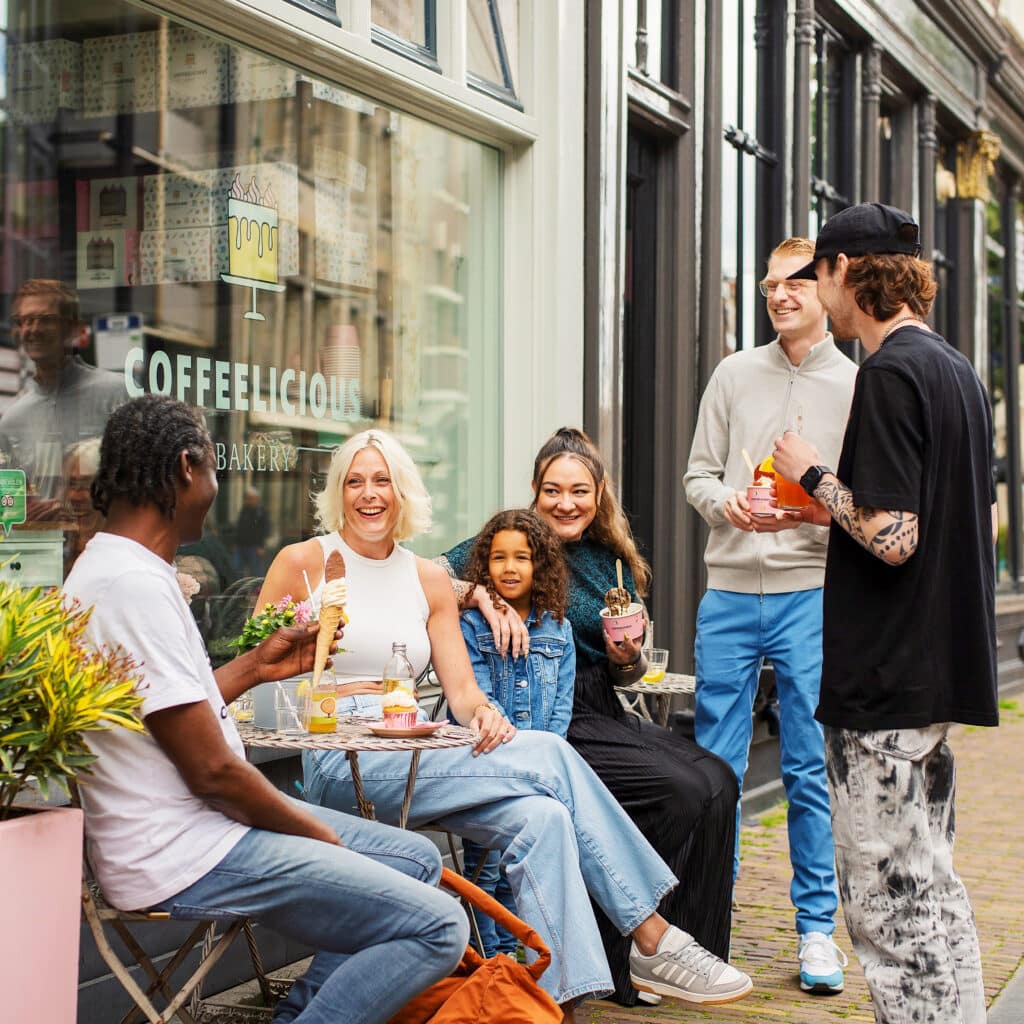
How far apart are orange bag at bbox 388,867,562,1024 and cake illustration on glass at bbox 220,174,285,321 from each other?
240cm

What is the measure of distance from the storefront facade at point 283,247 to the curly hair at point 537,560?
35.1 inches

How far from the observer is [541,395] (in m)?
6.64

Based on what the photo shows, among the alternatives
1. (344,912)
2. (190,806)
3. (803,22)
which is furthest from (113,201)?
(803,22)

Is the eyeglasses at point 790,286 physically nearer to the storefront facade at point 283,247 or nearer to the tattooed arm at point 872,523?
the storefront facade at point 283,247

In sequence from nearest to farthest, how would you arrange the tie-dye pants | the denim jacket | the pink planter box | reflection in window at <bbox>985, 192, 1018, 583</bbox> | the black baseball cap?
the pink planter box, the tie-dye pants, the black baseball cap, the denim jacket, reflection in window at <bbox>985, 192, 1018, 583</bbox>

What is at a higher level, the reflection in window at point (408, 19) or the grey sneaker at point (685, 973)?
the reflection in window at point (408, 19)

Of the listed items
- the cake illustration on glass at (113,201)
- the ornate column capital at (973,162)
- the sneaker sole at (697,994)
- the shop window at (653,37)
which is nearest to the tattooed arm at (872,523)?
the sneaker sole at (697,994)

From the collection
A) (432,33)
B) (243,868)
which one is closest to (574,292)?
(432,33)

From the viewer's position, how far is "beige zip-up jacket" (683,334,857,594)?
530 centimetres

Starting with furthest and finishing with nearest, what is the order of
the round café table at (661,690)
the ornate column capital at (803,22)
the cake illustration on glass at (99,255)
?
the ornate column capital at (803,22) → the round café table at (661,690) → the cake illustration on glass at (99,255)

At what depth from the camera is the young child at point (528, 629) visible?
182 inches

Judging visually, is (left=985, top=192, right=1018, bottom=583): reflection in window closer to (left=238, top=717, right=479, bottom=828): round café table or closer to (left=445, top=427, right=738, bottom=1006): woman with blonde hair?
(left=445, top=427, right=738, bottom=1006): woman with blonde hair

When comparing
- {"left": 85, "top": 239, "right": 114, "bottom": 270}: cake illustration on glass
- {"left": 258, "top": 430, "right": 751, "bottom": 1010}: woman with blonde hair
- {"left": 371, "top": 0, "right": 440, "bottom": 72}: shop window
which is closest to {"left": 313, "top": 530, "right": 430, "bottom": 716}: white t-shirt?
{"left": 258, "top": 430, "right": 751, "bottom": 1010}: woman with blonde hair

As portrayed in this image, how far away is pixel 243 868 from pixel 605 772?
5.84 feet
